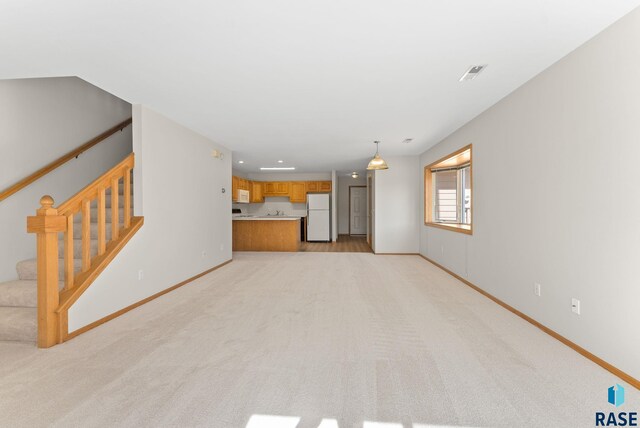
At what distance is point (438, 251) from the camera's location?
246 inches

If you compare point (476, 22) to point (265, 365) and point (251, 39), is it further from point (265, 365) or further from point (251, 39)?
point (265, 365)

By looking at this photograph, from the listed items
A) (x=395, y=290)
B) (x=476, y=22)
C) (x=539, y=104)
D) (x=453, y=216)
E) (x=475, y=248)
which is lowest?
(x=395, y=290)

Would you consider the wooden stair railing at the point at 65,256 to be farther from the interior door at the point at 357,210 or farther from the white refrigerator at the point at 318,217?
the interior door at the point at 357,210

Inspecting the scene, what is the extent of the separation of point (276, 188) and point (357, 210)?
362 centimetres

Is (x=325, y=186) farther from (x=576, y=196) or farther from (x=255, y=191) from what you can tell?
(x=576, y=196)

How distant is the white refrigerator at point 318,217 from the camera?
10.8 m

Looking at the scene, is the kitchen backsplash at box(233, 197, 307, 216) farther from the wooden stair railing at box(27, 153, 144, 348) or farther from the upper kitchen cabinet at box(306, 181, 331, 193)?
the wooden stair railing at box(27, 153, 144, 348)

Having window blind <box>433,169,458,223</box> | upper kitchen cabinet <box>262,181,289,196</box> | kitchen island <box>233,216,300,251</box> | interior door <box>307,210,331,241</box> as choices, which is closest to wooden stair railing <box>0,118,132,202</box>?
kitchen island <box>233,216,300,251</box>

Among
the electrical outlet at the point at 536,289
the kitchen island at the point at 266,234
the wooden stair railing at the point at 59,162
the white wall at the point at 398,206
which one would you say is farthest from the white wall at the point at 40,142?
the white wall at the point at 398,206

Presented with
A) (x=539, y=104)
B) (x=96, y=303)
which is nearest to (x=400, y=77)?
(x=539, y=104)

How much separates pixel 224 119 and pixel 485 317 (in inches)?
163

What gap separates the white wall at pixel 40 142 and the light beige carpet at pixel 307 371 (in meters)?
1.58

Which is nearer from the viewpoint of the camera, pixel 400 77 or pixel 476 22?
pixel 476 22

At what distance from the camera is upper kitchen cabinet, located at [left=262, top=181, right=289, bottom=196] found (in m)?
11.3
